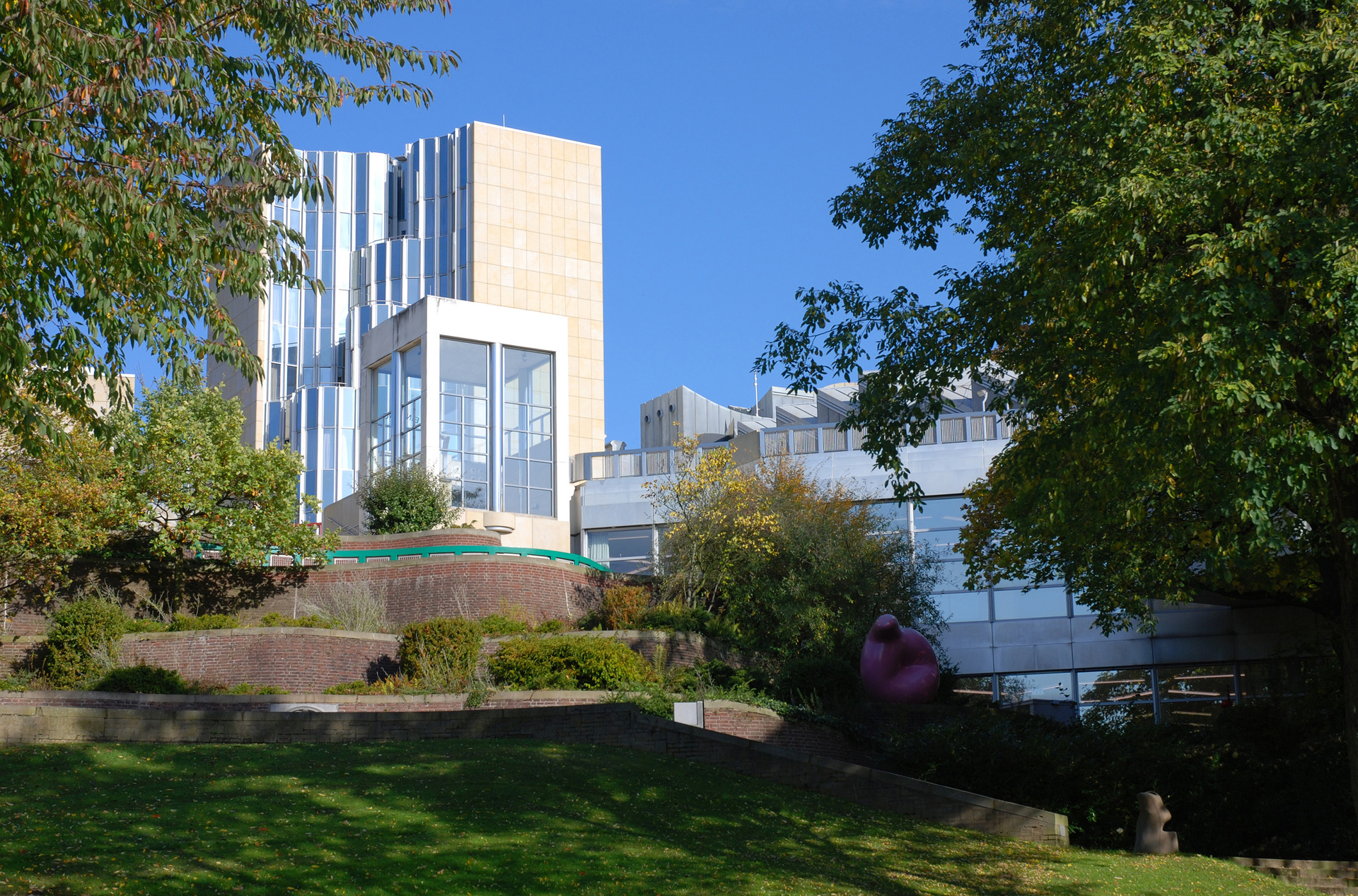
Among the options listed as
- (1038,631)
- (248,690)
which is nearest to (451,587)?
(248,690)

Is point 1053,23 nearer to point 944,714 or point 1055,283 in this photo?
point 1055,283

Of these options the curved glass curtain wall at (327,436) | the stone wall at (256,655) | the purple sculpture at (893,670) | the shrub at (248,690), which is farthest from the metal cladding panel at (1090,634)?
the curved glass curtain wall at (327,436)

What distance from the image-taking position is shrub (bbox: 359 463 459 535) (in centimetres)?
3002

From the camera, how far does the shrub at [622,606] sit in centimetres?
Answer: 2644

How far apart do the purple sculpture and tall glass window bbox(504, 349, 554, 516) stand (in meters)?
16.3

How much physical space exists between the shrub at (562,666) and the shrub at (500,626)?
4.93ft

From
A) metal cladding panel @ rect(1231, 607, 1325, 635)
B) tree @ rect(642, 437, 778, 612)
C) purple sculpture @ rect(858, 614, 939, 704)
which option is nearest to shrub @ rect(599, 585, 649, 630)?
tree @ rect(642, 437, 778, 612)

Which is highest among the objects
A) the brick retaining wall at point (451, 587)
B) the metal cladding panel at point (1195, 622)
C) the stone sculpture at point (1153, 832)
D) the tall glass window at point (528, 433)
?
the tall glass window at point (528, 433)

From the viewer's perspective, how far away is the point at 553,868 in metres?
11.2

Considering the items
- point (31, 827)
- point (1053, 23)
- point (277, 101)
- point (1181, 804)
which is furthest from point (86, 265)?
point (1181, 804)

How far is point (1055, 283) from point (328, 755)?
1026 centimetres

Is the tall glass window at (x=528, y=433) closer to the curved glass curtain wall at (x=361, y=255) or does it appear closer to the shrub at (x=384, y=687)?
the shrub at (x=384, y=687)

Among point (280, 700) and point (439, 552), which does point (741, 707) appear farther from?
point (439, 552)

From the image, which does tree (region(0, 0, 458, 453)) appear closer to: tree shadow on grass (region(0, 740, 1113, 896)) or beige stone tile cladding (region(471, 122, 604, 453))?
tree shadow on grass (region(0, 740, 1113, 896))
